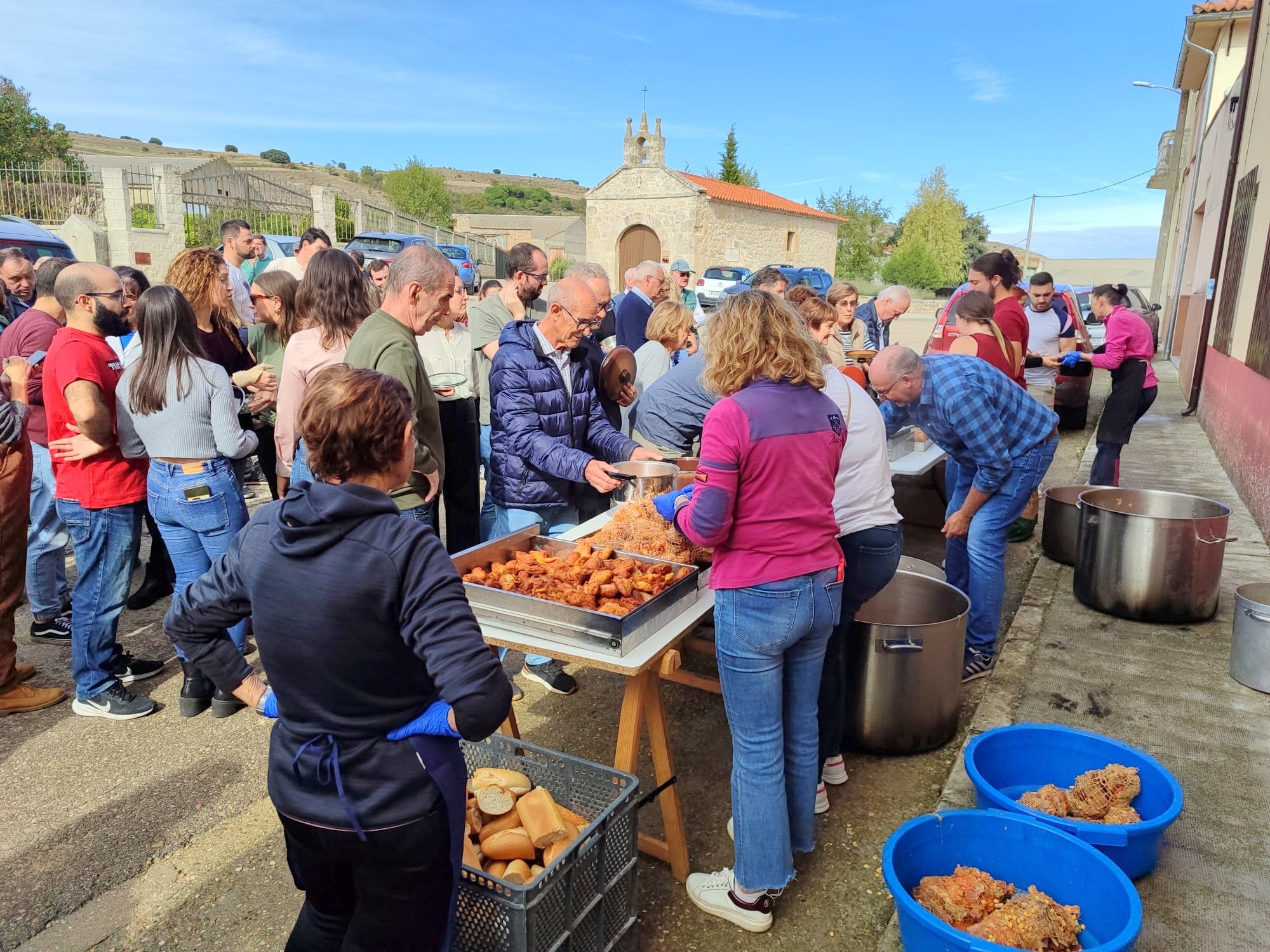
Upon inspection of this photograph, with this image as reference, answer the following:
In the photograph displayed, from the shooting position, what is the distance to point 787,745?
2758 mm

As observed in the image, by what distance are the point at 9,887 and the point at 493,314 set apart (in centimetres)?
386

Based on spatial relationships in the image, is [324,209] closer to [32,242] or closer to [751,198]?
[32,242]

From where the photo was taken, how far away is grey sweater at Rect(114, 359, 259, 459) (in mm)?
3738

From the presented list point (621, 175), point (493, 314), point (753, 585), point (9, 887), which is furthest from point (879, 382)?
point (621, 175)

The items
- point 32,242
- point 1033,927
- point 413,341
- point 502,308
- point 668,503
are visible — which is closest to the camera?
point 1033,927

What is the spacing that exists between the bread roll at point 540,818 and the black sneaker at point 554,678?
1926mm

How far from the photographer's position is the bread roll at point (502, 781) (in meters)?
2.53

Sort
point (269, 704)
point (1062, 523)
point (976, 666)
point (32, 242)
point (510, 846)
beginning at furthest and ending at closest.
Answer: point (32, 242) < point (1062, 523) < point (976, 666) < point (510, 846) < point (269, 704)

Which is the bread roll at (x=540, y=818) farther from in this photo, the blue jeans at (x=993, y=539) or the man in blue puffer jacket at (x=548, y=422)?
the blue jeans at (x=993, y=539)

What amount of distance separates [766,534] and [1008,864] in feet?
3.95

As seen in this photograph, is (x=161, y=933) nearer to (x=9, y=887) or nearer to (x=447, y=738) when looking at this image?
(x=9, y=887)

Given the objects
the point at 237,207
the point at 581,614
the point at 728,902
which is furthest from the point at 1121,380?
the point at 237,207

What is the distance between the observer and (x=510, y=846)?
2.27 m

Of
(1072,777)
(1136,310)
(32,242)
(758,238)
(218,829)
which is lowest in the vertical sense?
(218,829)
